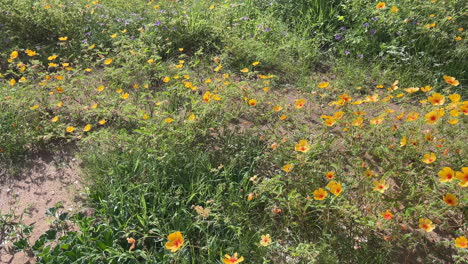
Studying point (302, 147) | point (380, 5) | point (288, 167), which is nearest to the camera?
point (288, 167)

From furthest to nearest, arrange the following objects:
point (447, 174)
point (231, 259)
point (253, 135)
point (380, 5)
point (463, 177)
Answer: point (380, 5) < point (253, 135) < point (447, 174) < point (463, 177) < point (231, 259)

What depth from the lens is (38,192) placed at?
8.79ft

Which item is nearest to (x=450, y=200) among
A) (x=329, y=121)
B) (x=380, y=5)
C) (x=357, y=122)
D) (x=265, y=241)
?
(x=357, y=122)

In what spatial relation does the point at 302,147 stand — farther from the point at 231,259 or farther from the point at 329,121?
the point at 231,259

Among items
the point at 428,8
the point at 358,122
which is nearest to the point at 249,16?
the point at 428,8

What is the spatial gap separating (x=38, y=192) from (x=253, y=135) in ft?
5.52

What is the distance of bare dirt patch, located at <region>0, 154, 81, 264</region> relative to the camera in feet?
7.85

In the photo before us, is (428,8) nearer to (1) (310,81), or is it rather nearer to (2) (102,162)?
(1) (310,81)

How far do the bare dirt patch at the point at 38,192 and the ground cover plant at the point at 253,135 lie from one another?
8 centimetres

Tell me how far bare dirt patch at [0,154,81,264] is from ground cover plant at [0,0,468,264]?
0.25 feet

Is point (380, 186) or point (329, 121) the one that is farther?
point (329, 121)

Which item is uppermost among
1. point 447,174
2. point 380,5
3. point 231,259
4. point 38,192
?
point 380,5

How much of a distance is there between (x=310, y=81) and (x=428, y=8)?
1.57 meters

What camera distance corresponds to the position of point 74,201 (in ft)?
8.29
